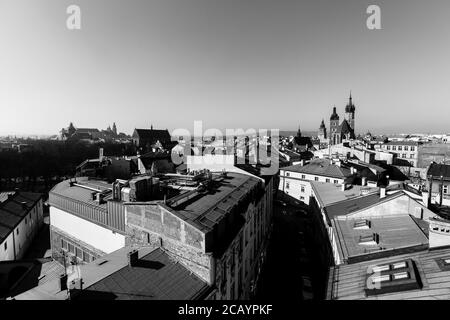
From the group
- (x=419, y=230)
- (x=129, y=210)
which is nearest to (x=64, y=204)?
(x=129, y=210)

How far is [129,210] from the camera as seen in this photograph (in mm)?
16797

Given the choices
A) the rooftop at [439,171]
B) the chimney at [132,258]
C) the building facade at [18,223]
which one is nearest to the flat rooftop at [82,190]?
the building facade at [18,223]

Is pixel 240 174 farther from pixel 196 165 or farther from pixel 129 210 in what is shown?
pixel 129 210

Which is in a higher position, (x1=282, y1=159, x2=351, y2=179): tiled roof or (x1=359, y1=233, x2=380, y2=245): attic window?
(x1=282, y1=159, x2=351, y2=179): tiled roof

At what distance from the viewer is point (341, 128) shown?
110 m

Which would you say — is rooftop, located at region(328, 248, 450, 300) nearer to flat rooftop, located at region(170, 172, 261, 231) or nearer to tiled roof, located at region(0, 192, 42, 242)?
flat rooftop, located at region(170, 172, 261, 231)

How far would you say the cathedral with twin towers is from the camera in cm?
10869

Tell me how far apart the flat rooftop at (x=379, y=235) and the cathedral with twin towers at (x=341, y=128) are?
91.0 metres

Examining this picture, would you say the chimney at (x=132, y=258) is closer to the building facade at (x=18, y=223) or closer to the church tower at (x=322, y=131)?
the building facade at (x=18, y=223)

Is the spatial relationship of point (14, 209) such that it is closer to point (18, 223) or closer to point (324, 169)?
point (18, 223)

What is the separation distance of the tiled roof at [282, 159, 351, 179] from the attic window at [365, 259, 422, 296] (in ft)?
100

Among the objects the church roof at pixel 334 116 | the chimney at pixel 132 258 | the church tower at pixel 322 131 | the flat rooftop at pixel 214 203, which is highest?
the church roof at pixel 334 116

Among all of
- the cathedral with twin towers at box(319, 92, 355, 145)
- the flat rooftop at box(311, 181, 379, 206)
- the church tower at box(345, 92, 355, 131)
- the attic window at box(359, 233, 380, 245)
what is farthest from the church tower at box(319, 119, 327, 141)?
the attic window at box(359, 233, 380, 245)

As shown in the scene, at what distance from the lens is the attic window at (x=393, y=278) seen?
10586 millimetres
